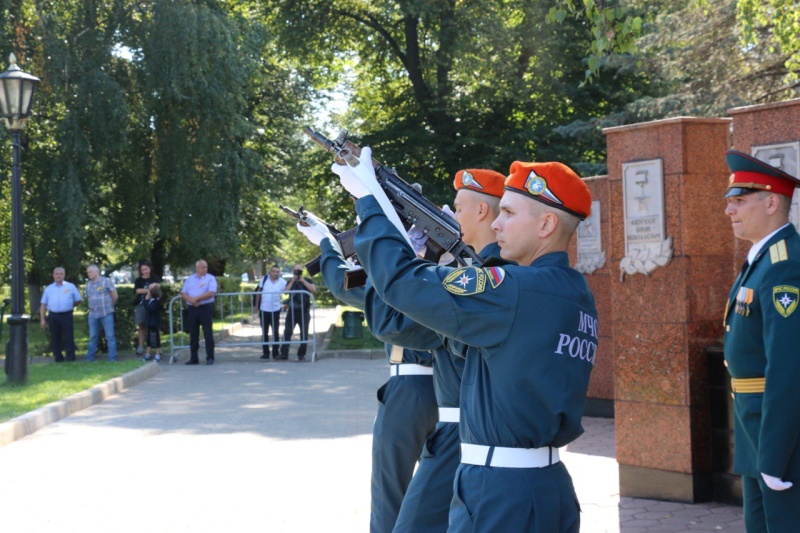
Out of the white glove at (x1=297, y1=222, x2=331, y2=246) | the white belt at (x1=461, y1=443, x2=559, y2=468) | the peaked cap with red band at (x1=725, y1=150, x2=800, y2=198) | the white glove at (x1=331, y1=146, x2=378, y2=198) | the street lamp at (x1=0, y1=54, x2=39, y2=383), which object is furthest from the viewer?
the street lamp at (x1=0, y1=54, x2=39, y2=383)

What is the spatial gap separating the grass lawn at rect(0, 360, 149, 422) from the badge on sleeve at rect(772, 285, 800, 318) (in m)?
9.17

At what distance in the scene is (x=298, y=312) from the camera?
20.3 meters

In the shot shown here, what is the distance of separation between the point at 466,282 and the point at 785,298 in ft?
5.77

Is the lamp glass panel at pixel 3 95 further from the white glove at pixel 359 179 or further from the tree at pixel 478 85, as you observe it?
the white glove at pixel 359 179

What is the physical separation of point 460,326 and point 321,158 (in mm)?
26063

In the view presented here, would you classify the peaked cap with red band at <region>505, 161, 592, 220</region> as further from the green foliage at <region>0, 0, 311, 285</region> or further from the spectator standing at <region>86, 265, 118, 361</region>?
the green foliage at <region>0, 0, 311, 285</region>

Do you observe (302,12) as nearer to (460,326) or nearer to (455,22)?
(455,22)

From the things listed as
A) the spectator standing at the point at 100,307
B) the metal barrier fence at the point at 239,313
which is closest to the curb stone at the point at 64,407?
the spectator standing at the point at 100,307

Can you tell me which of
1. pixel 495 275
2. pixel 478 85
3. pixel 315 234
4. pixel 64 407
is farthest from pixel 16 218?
pixel 478 85

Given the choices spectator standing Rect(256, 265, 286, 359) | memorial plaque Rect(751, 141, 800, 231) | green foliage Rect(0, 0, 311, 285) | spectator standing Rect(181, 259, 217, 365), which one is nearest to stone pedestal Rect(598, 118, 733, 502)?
memorial plaque Rect(751, 141, 800, 231)

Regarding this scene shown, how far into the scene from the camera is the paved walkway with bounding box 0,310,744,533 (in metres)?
7.11

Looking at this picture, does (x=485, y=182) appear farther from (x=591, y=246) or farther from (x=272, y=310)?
(x=272, y=310)

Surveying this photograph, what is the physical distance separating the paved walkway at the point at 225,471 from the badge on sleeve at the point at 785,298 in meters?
2.81

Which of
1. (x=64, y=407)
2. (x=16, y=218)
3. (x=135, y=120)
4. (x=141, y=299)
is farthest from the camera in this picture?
(x=135, y=120)
